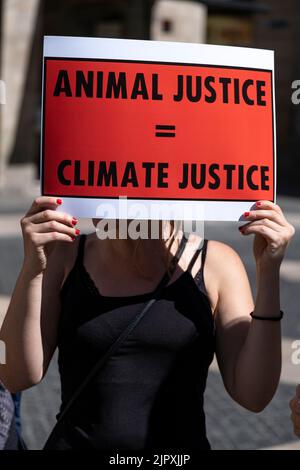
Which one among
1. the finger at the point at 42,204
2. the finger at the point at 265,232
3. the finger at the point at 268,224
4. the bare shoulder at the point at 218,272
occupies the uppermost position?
the finger at the point at 42,204

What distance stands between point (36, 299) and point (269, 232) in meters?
0.68

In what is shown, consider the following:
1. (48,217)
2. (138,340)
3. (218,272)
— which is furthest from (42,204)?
(218,272)

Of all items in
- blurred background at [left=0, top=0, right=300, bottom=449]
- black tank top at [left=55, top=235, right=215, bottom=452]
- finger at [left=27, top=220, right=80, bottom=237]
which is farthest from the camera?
blurred background at [left=0, top=0, right=300, bottom=449]

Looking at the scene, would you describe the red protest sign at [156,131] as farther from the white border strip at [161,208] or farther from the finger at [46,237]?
the finger at [46,237]

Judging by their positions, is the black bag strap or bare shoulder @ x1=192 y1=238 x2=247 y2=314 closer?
the black bag strap

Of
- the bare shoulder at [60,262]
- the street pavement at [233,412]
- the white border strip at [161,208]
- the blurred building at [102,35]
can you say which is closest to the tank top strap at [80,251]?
the bare shoulder at [60,262]

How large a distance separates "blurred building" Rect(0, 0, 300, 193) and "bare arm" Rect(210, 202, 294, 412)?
18.7 m

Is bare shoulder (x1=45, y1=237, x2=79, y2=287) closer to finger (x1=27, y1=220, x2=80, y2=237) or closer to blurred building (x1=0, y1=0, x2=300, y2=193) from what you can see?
finger (x1=27, y1=220, x2=80, y2=237)

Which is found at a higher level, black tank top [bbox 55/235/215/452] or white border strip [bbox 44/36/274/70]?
white border strip [bbox 44/36/274/70]

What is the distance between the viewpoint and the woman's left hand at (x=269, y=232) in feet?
7.16

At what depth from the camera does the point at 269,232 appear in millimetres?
2172

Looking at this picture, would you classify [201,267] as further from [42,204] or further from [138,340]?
[42,204]

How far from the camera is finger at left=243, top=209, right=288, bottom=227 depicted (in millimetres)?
2206

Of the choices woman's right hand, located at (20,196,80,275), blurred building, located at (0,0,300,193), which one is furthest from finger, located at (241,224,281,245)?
blurred building, located at (0,0,300,193)
